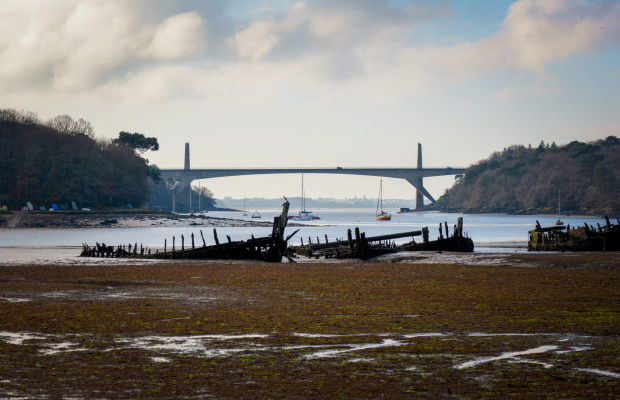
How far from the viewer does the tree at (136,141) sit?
145625 millimetres

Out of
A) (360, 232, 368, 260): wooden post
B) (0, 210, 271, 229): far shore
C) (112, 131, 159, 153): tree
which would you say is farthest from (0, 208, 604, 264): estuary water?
(112, 131, 159, 153): tree

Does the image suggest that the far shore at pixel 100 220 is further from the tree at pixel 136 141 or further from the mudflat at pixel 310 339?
the mudflat at pixel 310 339

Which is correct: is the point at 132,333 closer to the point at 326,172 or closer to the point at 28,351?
the point at 28,351

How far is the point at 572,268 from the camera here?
2983 cm

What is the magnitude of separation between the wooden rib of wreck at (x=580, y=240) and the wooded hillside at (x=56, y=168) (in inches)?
3392

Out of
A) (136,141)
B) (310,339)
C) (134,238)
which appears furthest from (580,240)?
(136,141)

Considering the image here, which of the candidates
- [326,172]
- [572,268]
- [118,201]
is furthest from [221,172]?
[572,268]

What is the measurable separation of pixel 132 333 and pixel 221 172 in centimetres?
18414

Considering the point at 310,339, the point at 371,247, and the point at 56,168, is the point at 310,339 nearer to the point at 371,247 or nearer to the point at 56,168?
the point at 371,247

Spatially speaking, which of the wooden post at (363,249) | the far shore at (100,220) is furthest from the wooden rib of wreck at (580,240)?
the far shore at (100,220)

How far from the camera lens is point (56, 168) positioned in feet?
374

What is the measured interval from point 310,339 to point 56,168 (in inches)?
4309

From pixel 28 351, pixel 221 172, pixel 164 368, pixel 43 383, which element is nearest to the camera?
pixel 43 383

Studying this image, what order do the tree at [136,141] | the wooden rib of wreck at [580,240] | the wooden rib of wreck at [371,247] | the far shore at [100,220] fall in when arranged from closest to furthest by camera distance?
1. the wooden rib of wreck at [371,247]
2. the wooden rib of wreck at [580,240]
3. the far shore at [100,220]
4. the tree at [136,141]
